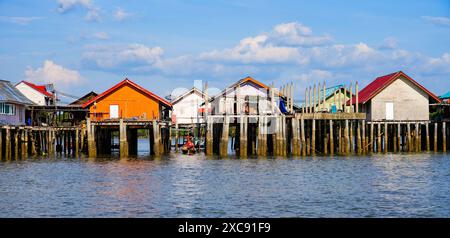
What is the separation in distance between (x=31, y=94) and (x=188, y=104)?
18.7 meters

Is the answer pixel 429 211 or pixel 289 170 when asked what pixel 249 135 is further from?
pixel 429 211

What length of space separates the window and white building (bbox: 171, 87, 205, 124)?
1458 centimetres

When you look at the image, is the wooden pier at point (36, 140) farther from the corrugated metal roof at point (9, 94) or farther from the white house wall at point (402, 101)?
the white house wall at point (402, 101)

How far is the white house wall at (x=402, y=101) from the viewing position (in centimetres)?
5506

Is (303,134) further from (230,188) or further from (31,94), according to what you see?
(31,94)

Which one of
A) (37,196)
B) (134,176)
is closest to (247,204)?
(37,196)

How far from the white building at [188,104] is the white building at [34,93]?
1678 centimetres

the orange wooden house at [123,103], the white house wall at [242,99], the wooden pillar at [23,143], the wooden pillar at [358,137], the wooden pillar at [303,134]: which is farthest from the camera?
the orange wooden house at [123,103]

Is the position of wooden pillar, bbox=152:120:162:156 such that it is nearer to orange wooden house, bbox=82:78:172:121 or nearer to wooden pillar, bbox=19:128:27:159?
orange wooden house, bbox=82:78:172:121

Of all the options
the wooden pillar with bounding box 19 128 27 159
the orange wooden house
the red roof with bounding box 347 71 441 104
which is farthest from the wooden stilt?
the wooden pillar with bounding box 19 128 27 159

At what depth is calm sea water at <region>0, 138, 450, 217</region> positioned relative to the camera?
22.0 metres

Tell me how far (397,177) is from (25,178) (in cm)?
1884

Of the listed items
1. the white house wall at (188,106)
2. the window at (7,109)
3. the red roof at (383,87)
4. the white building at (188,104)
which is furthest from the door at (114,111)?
the red roof at (383,87)
